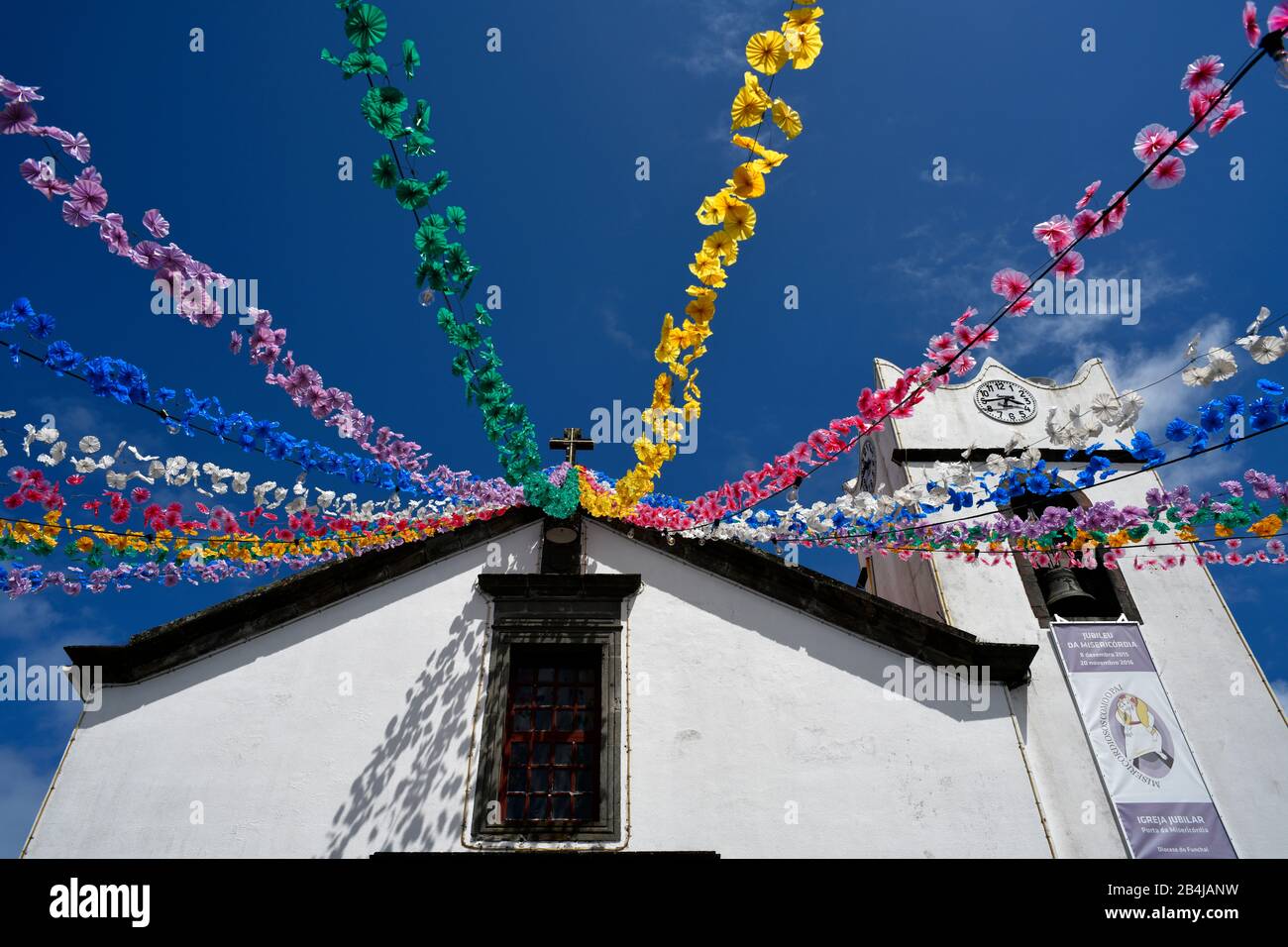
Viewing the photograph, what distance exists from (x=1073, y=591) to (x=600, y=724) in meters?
6.57

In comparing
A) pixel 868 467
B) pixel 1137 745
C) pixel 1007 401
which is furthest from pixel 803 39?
pixel 868 467

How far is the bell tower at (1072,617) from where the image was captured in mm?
8547

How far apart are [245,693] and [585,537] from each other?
4058 mm

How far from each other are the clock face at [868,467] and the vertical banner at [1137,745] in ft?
14.6

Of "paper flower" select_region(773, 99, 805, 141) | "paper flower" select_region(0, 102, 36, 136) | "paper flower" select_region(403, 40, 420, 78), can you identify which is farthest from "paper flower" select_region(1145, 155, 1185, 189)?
"paper flower" select_region(0, 102, 36, 136)

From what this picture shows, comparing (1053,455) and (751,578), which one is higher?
(1053,455)

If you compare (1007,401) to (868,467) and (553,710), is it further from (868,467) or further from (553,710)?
(553,710)

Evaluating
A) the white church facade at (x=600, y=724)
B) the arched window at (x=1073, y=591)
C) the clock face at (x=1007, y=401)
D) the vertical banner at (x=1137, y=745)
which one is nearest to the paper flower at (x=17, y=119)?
the white church facade at (x=600, y=724)

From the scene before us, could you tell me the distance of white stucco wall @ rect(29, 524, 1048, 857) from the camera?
7.02 meters

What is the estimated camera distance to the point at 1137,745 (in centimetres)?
895

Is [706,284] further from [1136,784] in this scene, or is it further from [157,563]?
[1136,784]

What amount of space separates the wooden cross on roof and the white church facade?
1446 mm
